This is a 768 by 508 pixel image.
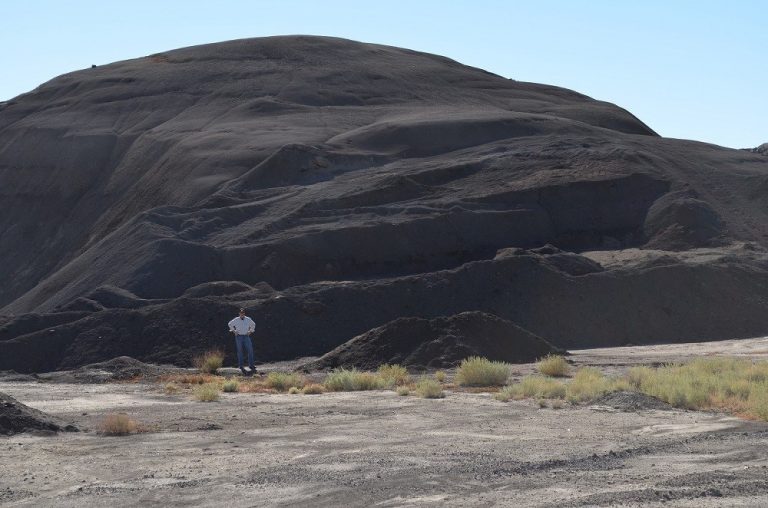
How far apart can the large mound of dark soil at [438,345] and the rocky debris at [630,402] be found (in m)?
7.77

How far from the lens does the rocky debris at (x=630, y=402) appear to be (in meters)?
18.8

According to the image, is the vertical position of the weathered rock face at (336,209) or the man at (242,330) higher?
the weathered rock face at (336,209)

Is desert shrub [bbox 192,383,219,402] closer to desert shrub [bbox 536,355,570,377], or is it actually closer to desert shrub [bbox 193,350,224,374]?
desert shrub [bbox 193,350,224,374]

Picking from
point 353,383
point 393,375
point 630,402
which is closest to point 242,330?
point 393,375

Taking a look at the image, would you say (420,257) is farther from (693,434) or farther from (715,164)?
(693,434)

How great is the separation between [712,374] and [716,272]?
15.7 m

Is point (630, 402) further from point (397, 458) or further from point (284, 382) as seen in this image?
point (284, 382)

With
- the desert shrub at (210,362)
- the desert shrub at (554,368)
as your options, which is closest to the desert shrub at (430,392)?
the desert shrub at (554,368)

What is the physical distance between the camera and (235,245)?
43.2 metres

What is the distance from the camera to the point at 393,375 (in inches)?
974

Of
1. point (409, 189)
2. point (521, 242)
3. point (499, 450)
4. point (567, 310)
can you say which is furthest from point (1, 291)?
point (499, 450)

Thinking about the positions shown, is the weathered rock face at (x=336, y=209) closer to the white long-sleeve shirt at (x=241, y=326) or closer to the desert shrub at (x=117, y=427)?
the white long-sleeve shirt at (x=241, y=326)

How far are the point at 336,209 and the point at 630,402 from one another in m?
27.4

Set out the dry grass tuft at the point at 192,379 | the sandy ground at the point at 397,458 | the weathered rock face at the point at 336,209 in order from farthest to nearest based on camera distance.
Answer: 1. the weathered rock face at the point at 336,209
2. the dry grass tuft at the point at 192,379
3. the sandy ground at the point at 397,458
